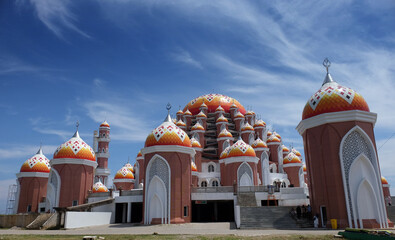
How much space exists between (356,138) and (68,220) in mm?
18801

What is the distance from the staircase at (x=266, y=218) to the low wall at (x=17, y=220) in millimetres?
15191

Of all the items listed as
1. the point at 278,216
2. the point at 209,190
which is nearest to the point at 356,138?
the point at 278,216

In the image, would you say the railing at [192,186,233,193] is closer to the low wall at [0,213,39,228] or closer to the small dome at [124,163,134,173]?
the low wall at [0,213,39,228]

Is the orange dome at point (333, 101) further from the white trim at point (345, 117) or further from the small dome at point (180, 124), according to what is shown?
the small dome at point (180, 124)

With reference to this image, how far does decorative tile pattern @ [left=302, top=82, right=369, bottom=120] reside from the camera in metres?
19.2

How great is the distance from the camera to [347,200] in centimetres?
1770

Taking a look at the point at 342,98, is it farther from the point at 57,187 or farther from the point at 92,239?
the point at 57,187

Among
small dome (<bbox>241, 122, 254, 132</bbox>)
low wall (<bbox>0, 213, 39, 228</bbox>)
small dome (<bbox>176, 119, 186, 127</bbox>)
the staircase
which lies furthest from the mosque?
low wall (<bbox>0, 213, 39, 228</bbox>)

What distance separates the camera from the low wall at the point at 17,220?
22938 mm

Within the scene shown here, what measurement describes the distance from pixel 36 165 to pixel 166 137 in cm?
1756

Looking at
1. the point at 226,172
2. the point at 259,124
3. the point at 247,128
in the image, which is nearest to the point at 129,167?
the point at 226,172

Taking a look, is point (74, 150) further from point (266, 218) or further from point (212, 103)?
point (212, 103)

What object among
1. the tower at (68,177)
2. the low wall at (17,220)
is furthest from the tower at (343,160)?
the tower at (68,177)

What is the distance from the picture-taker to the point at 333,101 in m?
19.4
